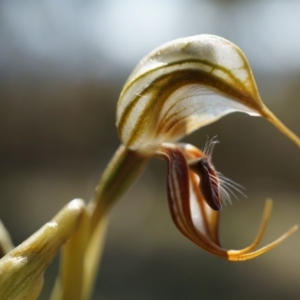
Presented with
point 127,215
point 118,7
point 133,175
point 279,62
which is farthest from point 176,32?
point 133,175

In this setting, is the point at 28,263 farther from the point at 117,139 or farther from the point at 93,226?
the point at 117,139

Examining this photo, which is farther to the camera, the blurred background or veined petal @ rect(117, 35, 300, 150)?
the blurred background

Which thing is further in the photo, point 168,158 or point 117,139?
point 117,139

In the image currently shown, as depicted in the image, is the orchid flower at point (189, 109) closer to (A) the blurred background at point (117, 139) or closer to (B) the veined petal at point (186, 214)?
(B) the veined petal at point (186, 214)

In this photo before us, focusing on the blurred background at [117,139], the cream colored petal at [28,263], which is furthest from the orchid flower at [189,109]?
the blurred background at [117,139]

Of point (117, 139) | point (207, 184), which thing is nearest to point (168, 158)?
point (207, 184)

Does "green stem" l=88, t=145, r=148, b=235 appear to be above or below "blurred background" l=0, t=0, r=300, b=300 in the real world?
above

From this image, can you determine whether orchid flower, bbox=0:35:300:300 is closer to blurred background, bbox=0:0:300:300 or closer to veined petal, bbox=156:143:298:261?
veined petal, bbox=156:143:298:261

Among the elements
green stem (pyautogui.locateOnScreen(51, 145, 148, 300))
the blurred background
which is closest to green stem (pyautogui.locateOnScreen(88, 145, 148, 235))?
green stem (pyautogui.locateOnScreen(51, 145, 148, 300))
